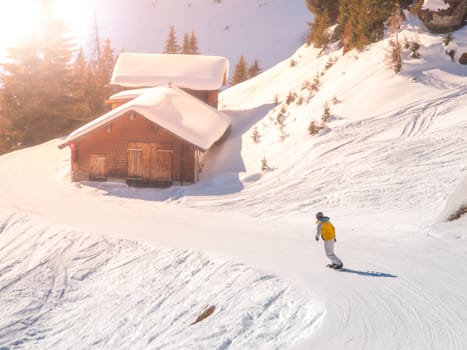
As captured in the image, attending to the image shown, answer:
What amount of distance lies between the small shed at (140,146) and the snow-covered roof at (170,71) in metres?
9.87

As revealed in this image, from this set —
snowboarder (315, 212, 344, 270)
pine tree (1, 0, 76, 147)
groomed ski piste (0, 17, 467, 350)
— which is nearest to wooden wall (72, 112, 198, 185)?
groomed ski piste (0, 17, 467, 350)

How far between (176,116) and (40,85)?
56.9 ft

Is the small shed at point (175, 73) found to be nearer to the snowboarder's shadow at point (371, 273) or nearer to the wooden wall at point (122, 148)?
the wooden wall at point (122, 148)

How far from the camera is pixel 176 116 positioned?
2284 cm

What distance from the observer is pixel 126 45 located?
8675cm

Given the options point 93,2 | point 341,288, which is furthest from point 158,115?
point 93,2

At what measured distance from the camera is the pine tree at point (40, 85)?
3281cm

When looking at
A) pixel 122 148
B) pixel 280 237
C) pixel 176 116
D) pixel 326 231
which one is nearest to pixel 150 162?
pixel 122 148

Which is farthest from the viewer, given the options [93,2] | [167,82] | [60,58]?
[93,2]

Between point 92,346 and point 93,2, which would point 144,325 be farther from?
point 93,2

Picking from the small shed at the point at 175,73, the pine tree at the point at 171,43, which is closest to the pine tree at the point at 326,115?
the small shed at the point at 175,73

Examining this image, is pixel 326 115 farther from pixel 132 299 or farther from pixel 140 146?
pixel 132 299

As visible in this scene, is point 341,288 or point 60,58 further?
point 60,58

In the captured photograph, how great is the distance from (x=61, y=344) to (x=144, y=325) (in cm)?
211
